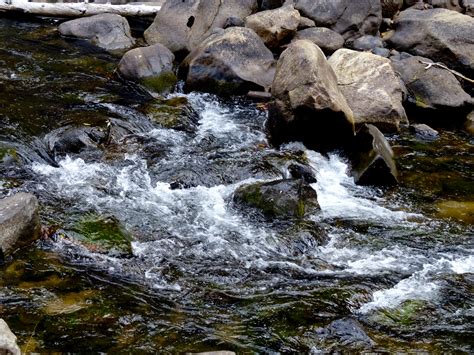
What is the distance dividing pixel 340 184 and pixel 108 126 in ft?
12.4

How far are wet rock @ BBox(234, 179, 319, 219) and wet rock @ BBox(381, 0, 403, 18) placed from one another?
9099 millimetres

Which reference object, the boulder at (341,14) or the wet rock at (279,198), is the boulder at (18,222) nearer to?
the wet rock at (279,198)

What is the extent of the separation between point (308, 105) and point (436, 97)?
3.79 m

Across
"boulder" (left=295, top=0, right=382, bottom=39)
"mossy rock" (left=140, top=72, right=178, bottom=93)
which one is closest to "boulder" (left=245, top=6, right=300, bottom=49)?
"boulder" (left=295, top=0, right=382, bottom=39)

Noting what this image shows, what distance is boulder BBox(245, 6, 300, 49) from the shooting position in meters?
13.3

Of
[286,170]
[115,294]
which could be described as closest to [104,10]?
[286,170]

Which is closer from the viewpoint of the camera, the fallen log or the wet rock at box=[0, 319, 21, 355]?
the wet rock at box=[0, 319, 21, 355]

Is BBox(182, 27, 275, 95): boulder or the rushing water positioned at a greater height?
BBox(182, 27, 275, 95): boulder

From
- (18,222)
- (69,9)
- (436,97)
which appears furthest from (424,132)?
(69,9)

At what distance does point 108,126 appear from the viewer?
973cm

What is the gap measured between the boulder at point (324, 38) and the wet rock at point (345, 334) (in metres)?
8.80

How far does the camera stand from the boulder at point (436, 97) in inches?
456

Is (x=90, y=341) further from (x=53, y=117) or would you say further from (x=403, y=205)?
(x=53, y=117)

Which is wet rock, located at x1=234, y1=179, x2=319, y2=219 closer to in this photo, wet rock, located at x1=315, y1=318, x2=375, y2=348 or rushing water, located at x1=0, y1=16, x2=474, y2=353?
rushing water, located at x1=0, y1=16, x2=474, y2=353
